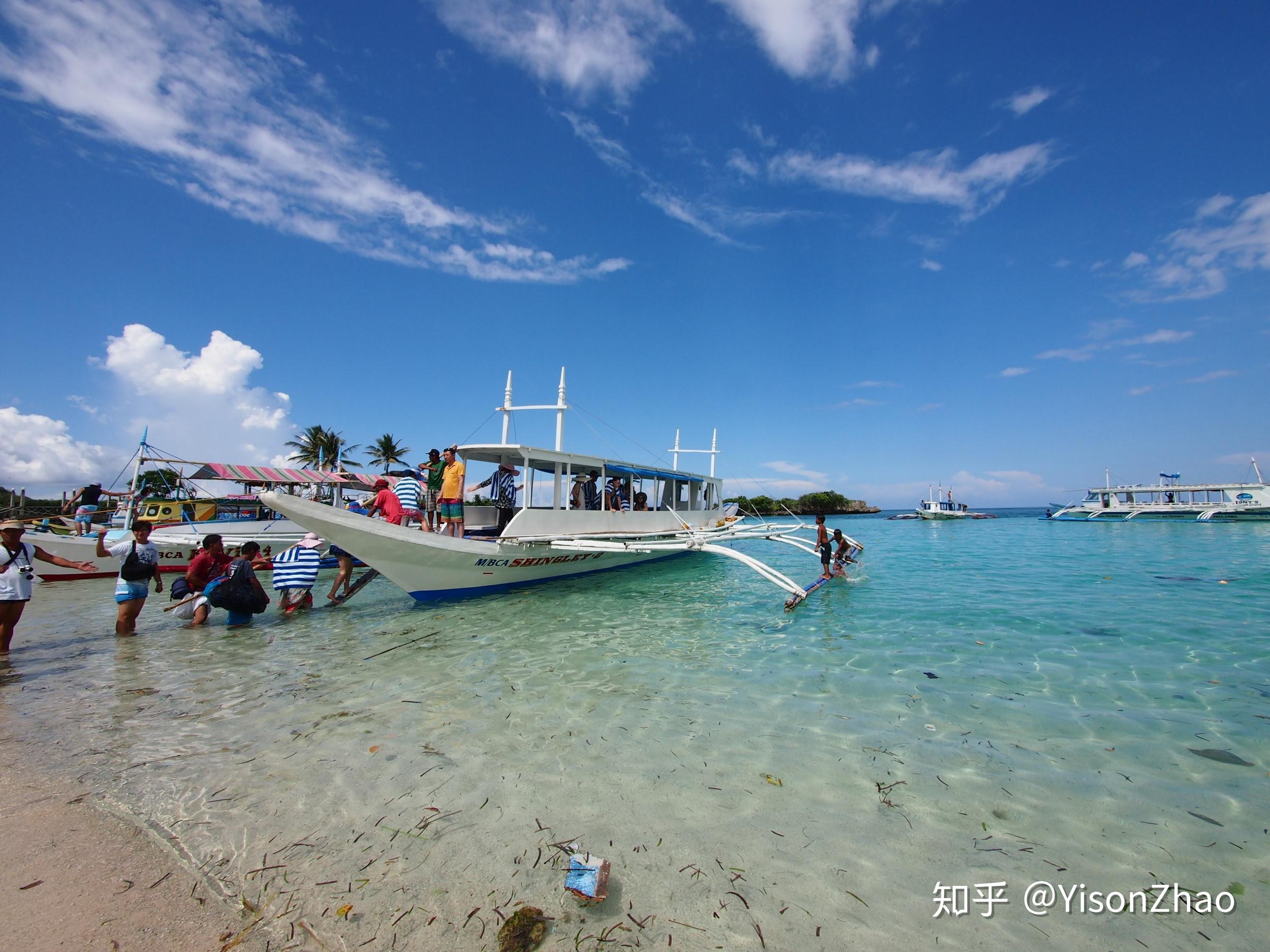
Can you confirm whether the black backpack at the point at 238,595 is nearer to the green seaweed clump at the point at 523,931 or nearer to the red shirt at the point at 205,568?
the red shirt at the point at 205,568

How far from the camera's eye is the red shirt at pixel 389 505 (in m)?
10.6

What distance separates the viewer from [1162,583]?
14383 millimetres

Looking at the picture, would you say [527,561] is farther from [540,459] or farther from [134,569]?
[134,569]

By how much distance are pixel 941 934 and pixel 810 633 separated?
6.13 metres

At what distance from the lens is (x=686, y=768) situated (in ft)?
13.5

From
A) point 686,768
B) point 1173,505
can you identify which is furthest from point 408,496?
point 1173,505

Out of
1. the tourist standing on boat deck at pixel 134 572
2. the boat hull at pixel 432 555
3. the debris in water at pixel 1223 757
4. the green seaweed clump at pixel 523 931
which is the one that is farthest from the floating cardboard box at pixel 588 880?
the tourist standing on boat deck at pixel 134 572

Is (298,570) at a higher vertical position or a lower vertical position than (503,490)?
lower

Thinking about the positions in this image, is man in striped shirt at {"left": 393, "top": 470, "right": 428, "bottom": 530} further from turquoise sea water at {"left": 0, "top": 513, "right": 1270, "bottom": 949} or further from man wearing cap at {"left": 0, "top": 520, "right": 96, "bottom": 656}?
man wearing cap at {"left": 0, "top": 520, "right": 96, "bottom": 656}

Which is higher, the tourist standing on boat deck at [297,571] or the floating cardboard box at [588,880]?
the tourist standing on boat deck at [297,571]

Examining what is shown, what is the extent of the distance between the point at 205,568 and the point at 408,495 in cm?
377

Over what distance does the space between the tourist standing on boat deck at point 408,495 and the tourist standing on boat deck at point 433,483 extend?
214 mm

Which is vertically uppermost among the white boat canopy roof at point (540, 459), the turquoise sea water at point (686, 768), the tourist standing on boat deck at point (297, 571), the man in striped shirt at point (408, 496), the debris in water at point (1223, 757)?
the white boat canopy roof at point (540, 459)

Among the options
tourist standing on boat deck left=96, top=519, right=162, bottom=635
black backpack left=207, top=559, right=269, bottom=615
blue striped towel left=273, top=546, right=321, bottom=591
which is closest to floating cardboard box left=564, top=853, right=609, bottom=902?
tourist standing on boat deck left=96, top=519, right=162, bottom=635
